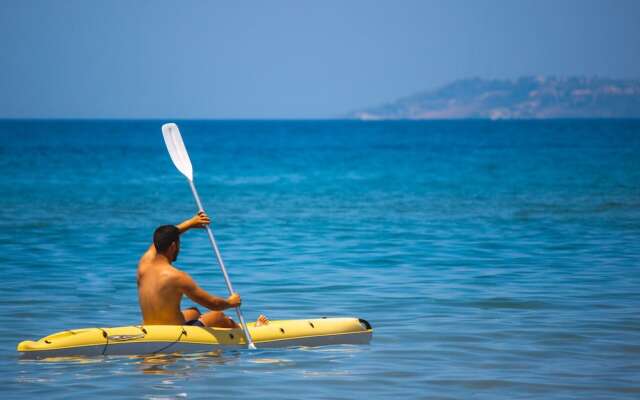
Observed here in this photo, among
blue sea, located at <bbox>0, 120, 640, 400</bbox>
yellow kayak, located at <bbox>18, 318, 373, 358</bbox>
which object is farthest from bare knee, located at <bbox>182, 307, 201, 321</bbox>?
blue sea, located at <bbox>0, 120, 640, 400</bbox>

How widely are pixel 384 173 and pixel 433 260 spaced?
2897 centimetres

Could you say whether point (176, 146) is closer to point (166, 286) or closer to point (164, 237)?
point (164, 237)

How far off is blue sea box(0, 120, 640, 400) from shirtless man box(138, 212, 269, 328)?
40 cm

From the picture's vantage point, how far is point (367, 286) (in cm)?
1265

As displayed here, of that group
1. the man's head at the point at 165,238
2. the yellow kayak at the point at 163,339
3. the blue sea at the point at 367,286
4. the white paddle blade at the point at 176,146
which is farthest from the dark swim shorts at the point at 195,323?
the white paddle blade at the point at 176,146

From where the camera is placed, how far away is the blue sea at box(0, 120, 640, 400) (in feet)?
25.5

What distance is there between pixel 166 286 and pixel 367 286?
4807 millimetres

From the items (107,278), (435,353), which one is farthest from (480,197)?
(435,353)

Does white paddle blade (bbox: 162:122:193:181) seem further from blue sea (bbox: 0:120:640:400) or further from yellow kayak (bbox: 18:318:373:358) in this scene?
yellow kayak (bbox: 18:318:373:358)

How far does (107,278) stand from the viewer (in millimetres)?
13414

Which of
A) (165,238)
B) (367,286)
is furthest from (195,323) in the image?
(367,286)

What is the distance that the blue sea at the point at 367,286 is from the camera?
7777mm

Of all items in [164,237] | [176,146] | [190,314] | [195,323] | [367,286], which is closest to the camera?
[164,237]

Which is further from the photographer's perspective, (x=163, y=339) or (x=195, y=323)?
(x=195, y=323)
